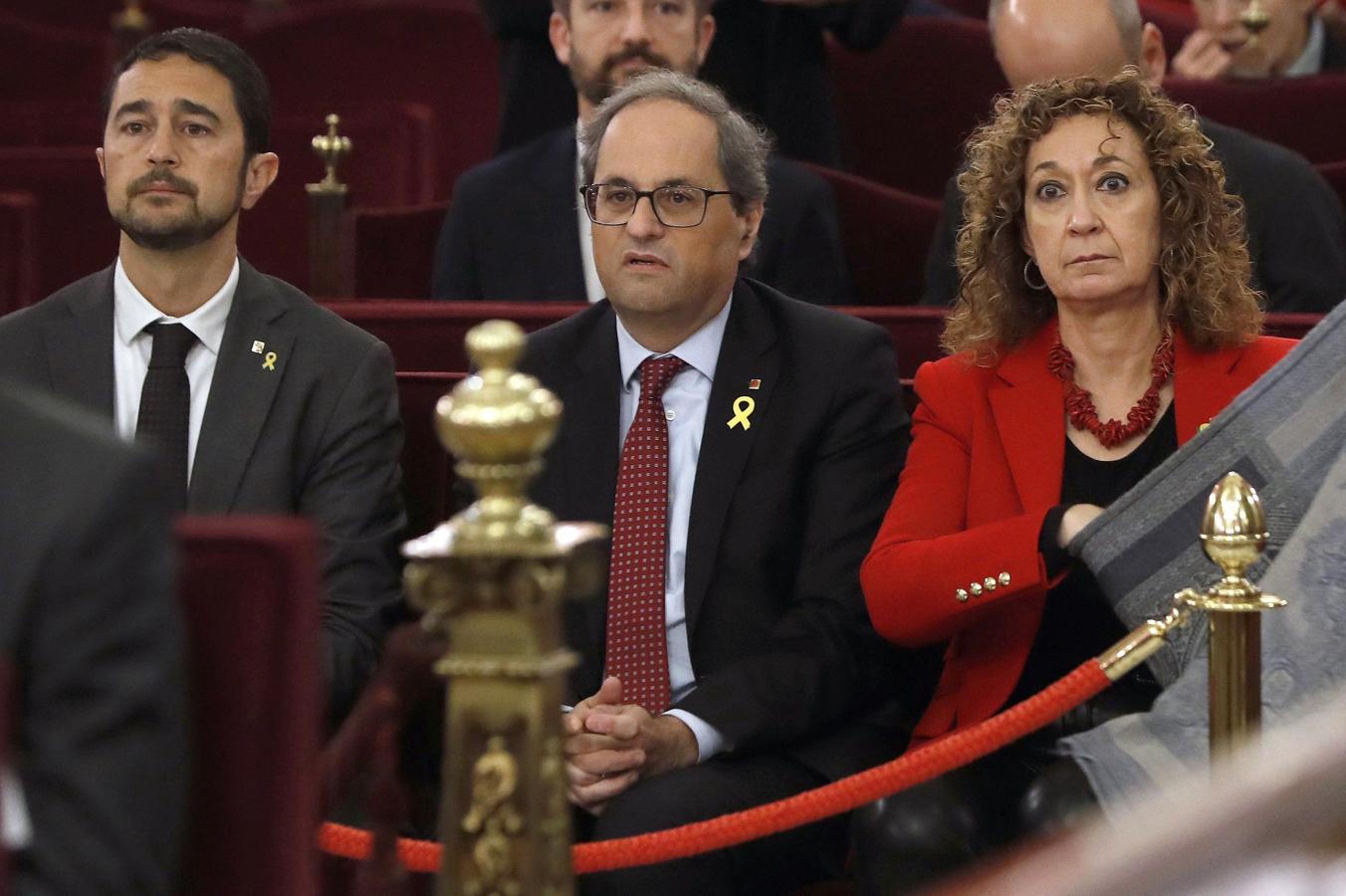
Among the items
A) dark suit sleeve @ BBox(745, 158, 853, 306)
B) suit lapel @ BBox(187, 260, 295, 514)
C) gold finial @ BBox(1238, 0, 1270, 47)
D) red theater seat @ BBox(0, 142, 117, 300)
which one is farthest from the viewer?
red theater seat @ BBox(0, 142, 117, 300)

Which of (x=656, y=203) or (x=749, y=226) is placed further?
(x=749, y=226)

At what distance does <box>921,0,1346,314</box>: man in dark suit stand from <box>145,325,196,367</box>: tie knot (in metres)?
1.33

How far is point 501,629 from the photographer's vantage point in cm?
156

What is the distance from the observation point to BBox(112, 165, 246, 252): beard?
2.87m

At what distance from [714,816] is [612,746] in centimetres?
15

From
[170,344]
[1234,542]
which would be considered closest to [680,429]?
[170,344]

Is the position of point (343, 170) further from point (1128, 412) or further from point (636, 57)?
point (1128, 412)

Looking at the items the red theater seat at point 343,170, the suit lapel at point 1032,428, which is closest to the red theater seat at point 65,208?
the red theater seat at point 343,170

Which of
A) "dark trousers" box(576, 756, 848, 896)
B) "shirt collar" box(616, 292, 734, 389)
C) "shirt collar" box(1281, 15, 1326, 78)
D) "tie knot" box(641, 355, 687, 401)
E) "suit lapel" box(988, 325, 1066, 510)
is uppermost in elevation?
"shirt collar" box(1281, 15, 1326, 78)

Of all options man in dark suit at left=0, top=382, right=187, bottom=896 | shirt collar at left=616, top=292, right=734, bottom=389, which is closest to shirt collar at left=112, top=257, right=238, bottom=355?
shirt collar at left=616, top=292, right=734, bottom=389

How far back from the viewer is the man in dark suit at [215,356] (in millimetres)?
2703

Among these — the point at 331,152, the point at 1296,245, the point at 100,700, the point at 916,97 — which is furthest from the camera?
the point at 916,97

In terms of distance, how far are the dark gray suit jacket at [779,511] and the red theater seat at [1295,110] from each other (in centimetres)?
205

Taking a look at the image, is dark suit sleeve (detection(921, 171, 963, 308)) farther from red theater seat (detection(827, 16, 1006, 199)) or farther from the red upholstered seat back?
the red upholstered seat back
